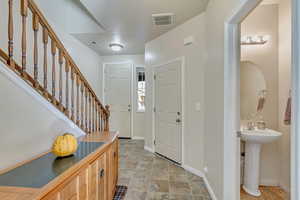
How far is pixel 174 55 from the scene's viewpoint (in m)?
3.23

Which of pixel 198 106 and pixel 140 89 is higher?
pixel 140 89

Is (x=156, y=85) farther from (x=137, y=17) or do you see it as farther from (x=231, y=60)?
(x=231, y=60)

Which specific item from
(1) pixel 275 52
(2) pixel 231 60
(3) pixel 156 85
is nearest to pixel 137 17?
(3) pixel 156 85

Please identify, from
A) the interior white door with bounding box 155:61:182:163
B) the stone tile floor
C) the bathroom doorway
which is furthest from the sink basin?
the interior white door with bounding box 155:61:182:163

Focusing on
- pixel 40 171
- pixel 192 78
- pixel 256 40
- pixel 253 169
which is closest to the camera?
pixel 40 171

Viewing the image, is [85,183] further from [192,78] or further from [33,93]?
[192,78]

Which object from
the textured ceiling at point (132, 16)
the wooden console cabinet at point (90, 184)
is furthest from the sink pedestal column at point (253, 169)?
the textured ceiling at point (132, 16)

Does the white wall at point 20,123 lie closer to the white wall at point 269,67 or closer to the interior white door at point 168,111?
the interior white door at point 168,111

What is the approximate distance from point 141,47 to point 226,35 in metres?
2.99

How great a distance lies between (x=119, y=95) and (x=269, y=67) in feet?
12.9

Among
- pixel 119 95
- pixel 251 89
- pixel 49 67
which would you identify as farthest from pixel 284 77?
pixel 119 95

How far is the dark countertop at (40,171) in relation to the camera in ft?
2.93

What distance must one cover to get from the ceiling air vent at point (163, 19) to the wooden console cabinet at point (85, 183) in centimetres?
228

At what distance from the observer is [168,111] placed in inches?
132
